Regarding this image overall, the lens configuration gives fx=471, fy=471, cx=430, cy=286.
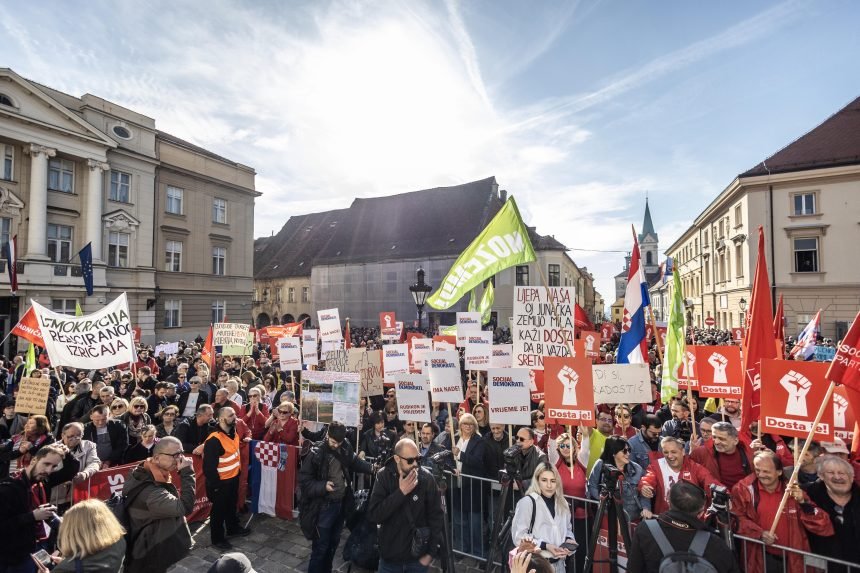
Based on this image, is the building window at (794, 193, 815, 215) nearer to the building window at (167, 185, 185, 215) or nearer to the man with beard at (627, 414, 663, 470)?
the man with beard at (627, 414, 663, 470)

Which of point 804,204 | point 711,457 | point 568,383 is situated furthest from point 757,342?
point 804,204

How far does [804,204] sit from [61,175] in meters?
42.8

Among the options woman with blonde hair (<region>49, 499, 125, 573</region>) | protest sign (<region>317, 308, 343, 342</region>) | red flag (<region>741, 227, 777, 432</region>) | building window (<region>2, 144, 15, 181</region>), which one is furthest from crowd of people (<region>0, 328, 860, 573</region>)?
building window (<region>2, 144, 15, 181</region>)

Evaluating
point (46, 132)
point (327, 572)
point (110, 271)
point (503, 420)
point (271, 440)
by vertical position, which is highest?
point (46, 132)

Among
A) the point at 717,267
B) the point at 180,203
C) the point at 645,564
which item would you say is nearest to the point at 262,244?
the point at 180,203

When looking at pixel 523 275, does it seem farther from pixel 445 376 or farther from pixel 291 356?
pixel 445 376

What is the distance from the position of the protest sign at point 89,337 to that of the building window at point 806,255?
36.0 metres

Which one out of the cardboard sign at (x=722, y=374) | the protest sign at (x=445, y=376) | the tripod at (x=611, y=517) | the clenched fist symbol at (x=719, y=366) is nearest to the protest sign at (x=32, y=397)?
the protest sign at (x=445, y=376)

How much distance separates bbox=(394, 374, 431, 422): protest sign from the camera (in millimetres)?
6309

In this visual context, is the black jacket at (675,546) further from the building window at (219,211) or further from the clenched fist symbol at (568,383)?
the building window at (219,211)

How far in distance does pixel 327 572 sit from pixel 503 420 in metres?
2.60

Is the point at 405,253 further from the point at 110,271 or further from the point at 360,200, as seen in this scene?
the point at 110,271

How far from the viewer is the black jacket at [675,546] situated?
118 inches

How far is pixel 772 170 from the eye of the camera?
30.3 m
